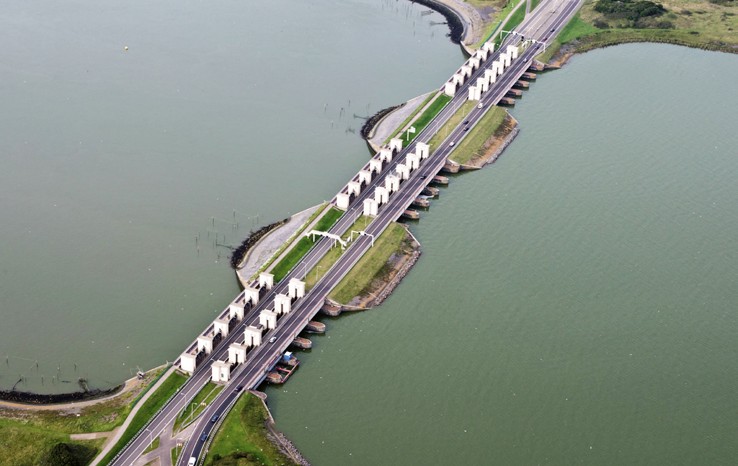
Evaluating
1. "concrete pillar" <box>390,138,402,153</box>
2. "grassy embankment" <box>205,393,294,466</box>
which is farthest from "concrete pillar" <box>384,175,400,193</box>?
"grassy embankment" <box>205,393,294,466</box>

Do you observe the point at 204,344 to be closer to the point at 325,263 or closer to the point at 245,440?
the point at 245,440

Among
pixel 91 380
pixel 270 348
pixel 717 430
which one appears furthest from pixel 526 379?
pixel 91 380

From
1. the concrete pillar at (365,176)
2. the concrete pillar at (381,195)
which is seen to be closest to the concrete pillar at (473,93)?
the concrete pillar at (365,176)

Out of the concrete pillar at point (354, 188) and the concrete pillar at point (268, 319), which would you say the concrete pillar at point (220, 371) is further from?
the concrete pillar at point (354, 188)

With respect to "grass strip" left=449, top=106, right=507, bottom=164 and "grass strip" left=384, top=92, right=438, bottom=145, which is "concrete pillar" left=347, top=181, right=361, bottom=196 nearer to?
"grass strip" left=384, top=92, right=438, bottom=145

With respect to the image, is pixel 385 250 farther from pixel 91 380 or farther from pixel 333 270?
pixel 91 380

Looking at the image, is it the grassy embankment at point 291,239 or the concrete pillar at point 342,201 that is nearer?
the grassy embankment at point 291,239
